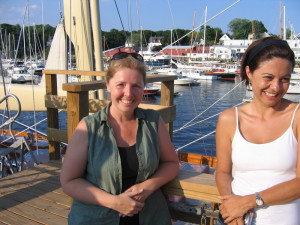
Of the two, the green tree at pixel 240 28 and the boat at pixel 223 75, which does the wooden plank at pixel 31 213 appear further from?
the green tree at pixel 240 28

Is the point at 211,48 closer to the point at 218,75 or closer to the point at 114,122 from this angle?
the point at 218,75

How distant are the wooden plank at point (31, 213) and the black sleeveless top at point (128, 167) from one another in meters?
1.33

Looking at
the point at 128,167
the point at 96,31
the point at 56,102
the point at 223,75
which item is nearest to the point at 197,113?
the point at 96,31

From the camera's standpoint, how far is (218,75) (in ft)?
169

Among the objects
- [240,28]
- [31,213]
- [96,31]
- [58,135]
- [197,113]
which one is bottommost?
[197,113]

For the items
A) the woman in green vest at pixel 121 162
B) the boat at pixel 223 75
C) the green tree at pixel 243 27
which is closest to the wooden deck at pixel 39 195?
the woman in green vest at pixel 121 162

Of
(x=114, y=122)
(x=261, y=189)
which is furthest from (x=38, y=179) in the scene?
(x=261, y=189)

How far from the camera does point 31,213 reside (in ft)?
10.1

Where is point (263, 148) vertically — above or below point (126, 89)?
below

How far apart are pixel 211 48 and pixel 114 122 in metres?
75.8

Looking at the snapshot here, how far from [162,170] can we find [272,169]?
2.08ft

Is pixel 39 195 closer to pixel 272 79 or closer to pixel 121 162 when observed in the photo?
pixel 121 162

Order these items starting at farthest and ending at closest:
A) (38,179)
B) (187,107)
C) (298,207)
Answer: (187,107) → (38,179) → (298,207)

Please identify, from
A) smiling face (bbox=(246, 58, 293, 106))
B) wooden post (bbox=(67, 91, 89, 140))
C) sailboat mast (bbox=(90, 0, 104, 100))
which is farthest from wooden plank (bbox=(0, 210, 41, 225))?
sailboat mast (bbox=(90, 0, 104, 100))
